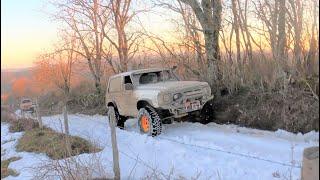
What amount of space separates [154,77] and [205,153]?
4.27m

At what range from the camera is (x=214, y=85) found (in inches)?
506

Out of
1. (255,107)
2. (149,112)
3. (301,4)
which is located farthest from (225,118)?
(301,4)

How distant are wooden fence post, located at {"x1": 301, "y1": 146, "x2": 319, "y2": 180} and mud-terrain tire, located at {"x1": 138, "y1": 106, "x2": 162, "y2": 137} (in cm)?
783

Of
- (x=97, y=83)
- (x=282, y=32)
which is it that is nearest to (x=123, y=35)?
(x=97, y=83)

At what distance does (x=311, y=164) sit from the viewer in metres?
2.56

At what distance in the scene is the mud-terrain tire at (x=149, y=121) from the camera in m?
10.4

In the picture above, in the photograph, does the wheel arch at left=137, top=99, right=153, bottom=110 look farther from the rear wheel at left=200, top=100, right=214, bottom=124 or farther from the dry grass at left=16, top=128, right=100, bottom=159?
the dry grass at left=16, top=128, right=100, bottom=159

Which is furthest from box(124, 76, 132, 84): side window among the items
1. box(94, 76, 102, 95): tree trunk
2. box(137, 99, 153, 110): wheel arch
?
box(94, 76, 102, 95): tree trunk

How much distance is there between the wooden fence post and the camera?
2486 millimetres

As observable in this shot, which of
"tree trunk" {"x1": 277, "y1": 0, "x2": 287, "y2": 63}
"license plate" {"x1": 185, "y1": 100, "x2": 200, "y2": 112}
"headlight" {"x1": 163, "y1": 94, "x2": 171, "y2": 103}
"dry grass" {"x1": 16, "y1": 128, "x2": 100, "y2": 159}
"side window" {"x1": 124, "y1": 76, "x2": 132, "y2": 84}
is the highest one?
"tree trunk" {"x1": 277, "y1": 0, "x2": 287, "y2": 63}

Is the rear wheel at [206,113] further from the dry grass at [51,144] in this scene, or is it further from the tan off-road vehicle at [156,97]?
the dry grass at [51,144]

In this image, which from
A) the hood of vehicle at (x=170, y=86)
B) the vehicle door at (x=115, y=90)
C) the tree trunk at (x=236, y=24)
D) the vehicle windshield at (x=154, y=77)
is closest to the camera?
the hood of vehicle at (x=170, y=86)

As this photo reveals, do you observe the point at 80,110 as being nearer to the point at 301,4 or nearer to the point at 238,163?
the point at 238,163

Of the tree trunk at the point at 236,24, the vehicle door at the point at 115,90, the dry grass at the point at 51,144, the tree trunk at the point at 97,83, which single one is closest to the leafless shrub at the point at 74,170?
the dry grass at the point at 51,144
